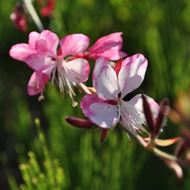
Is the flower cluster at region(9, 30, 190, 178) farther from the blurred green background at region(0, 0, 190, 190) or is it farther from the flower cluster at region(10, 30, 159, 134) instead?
the blurred green background at region(0, 0, 190, 190)

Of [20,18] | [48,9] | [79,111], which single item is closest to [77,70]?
[20,18]

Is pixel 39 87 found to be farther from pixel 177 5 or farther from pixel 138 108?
pixel 177 5

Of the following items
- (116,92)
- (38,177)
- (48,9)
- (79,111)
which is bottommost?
(79,111)

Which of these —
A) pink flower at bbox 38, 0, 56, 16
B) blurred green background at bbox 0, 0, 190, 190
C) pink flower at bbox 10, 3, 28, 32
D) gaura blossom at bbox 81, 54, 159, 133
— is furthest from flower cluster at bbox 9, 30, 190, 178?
pink flower at bbox 38, 0, 56, 16

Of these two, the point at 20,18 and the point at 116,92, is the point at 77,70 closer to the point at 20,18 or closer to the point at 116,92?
the point at 116,92

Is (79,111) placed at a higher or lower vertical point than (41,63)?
lower

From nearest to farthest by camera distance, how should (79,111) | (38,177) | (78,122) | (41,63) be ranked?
(78,122) < (41,63) < (38,177) < (79,111)
